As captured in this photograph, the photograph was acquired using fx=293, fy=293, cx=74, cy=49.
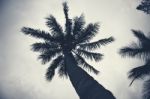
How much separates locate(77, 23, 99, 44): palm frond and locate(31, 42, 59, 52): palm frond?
1560 mm

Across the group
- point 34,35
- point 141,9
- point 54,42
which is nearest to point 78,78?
point 54,42

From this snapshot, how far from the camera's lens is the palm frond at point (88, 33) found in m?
16.9

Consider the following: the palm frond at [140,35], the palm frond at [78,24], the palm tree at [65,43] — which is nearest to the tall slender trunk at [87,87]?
the palm tree at [65,43]

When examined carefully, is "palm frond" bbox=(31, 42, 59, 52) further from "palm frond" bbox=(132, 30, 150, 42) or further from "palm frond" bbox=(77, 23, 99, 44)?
"palm frond" bbox=(132, 30, 150, 42)

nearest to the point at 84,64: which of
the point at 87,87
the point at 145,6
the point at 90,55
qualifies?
the point at 90,55

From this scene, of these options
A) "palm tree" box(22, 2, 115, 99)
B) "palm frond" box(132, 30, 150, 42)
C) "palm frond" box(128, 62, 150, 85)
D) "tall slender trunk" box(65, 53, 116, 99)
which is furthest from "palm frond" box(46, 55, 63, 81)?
"tall slender trunk" box(65, 53, 116, 99)

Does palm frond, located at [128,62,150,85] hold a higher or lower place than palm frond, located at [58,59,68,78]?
lower

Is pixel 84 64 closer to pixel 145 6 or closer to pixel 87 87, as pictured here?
pixel 145 6

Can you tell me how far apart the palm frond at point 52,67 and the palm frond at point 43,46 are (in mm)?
826

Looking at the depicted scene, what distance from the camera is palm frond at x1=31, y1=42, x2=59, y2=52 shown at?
15992mm

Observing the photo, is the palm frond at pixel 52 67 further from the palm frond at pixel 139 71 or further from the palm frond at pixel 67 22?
the palm frond at pixel 139 71

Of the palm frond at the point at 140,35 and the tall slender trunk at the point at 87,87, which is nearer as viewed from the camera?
the tall slender trunk at the point at 87,87

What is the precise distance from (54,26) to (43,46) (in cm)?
137

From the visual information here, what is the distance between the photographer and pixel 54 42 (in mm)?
16094
